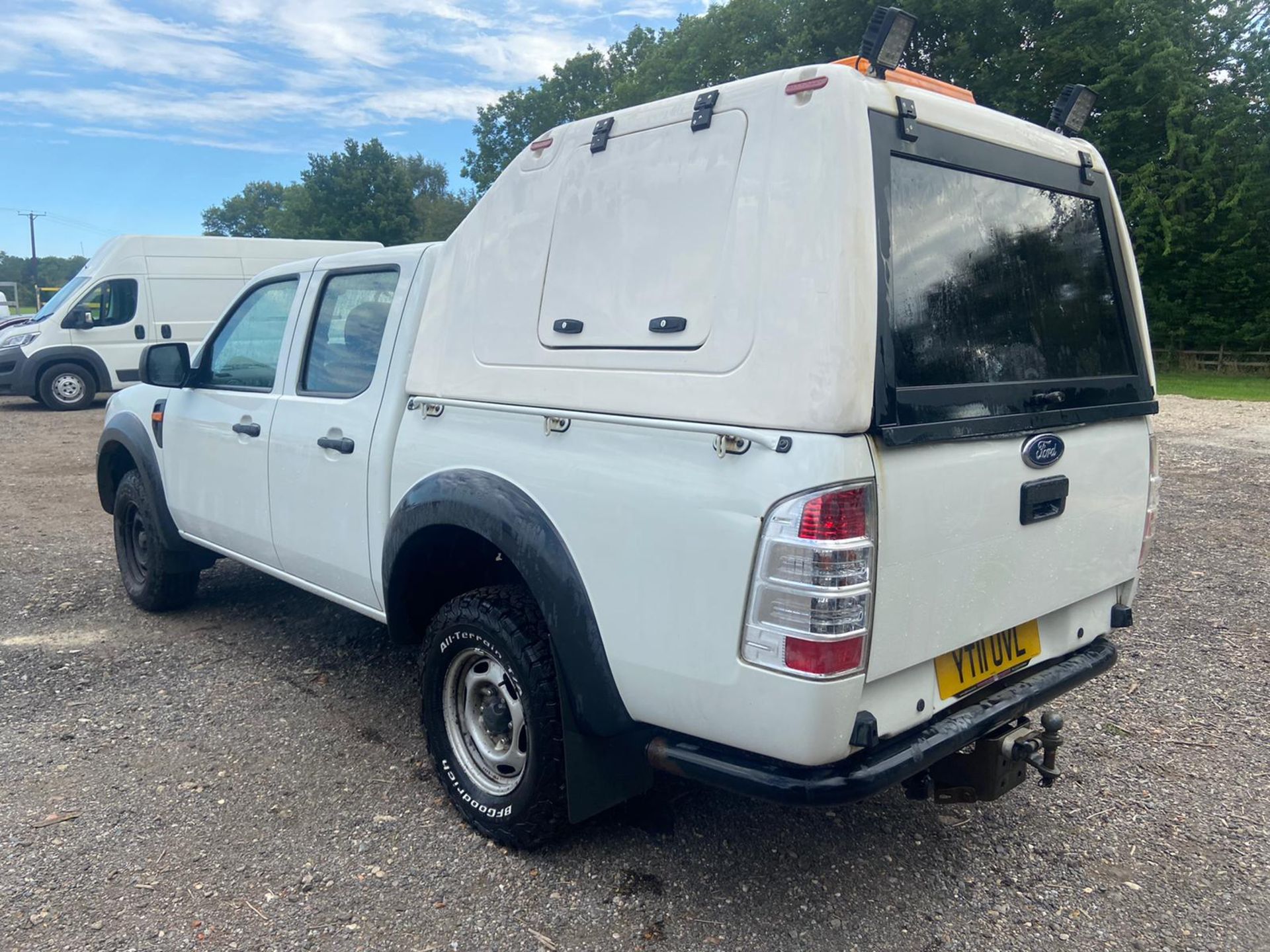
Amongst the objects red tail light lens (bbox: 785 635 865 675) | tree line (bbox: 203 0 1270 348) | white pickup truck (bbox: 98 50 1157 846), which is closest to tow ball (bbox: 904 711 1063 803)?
white pickup truck (bbox: 98 50 1157 846)

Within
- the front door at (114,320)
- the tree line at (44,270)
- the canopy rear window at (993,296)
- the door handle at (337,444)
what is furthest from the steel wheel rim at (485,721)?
the tree line at (44,270)

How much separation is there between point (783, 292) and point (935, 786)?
1494 millimetres

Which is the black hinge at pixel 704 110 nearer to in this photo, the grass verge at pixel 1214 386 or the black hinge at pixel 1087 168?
the black hinge at pixel 1087 168

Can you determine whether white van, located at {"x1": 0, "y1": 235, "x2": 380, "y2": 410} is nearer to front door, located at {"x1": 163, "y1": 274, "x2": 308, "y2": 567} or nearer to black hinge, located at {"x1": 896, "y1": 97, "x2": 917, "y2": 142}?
front door, located at {"x1": 163, "y1": 274, "x2": 308, "y2": 567}

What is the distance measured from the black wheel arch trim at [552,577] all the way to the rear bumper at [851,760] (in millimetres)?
191

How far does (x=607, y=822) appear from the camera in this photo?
320 cm

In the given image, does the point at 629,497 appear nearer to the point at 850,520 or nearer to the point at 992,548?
the point at 850,520

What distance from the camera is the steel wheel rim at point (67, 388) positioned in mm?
15883

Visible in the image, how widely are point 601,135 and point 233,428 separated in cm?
237

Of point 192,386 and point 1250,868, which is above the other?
point 192,386

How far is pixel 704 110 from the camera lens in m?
2.53

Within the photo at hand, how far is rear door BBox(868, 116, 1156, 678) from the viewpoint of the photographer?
2312 mm

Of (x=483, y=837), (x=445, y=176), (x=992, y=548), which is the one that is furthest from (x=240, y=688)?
(x=445, y=176)

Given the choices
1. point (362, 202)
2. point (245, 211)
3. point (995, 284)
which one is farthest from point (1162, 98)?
point (245, 211)
